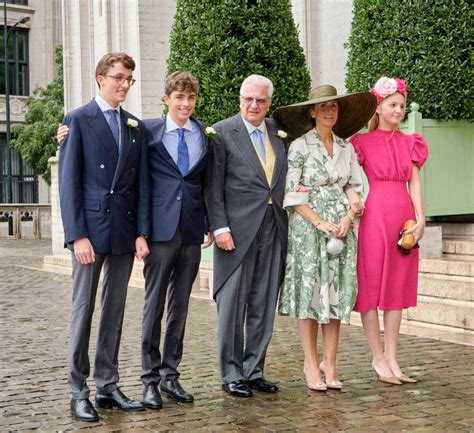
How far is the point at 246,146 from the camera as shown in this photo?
6766 mm

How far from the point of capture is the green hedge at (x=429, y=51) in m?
10.6

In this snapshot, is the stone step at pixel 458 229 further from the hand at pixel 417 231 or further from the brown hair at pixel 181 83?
the brown hair at pixel 181 83

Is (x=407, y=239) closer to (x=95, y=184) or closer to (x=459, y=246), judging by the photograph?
(x=95, y=184)

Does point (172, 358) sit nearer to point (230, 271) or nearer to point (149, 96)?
point (230, 271)

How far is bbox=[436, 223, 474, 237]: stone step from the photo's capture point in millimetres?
11344

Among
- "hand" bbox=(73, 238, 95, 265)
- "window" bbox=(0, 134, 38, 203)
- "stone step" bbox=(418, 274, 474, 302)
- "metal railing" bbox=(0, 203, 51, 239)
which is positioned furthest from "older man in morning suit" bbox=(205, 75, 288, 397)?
"window" bbox=(0, 134, 38, 203)

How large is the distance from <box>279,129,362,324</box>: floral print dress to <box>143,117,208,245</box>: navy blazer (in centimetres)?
68

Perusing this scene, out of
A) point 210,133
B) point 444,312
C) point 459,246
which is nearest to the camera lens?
point 210,133

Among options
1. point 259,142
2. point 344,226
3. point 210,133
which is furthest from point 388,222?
point 210,133

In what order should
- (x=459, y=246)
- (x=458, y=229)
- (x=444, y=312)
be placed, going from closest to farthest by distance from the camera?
(x=444, y=312), (x=459, y=246), (x=458, y=229)

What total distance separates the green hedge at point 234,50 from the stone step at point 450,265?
375 centimetres

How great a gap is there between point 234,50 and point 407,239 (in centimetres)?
651

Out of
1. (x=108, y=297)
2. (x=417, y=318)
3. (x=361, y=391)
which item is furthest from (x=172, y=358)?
(x=417, y=318)

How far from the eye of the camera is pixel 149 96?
721 inches
